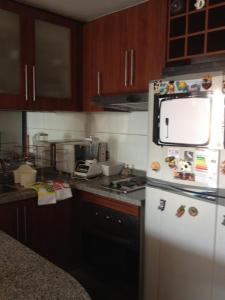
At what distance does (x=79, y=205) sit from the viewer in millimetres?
2205

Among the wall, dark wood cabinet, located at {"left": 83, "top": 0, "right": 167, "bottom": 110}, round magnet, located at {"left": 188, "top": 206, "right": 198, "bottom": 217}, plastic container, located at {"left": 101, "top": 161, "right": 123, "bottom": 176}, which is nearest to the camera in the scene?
round magnet, located at {"left": 188, "top": 206, "right": 198, "bottom": 217}

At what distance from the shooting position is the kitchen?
1761mm

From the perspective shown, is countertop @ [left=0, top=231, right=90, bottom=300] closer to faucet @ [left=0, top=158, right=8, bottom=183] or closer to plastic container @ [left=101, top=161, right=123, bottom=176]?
faucet @ [left=0, top=158, right=8, bottom=183]

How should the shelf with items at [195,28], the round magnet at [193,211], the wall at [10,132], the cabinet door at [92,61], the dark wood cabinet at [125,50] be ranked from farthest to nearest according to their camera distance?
the wall at [10,132]
the cabinet door at [92,61]
the dark wood cabinet at [125,50]
the shelf with items at [195,28]
the round magnet at [193,211]

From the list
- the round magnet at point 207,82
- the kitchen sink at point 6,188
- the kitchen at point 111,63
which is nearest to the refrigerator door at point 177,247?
the kitchen at point 111,63

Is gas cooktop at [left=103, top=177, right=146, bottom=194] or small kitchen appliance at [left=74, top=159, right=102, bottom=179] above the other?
small kitchen appliance at [left=74, top=159, right=102, bottom=179]

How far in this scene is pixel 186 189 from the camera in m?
1.47

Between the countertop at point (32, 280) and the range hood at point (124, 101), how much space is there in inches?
45.5

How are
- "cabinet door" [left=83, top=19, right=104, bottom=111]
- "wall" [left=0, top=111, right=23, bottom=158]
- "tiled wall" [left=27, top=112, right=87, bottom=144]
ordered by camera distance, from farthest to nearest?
"tiled wall" [left=27, top=112, right=87, bottom=144]
"wall" [left=0, top=111, right=23, bottom=158]
"cabinet door" [left=83, top=19, right=104, bottom=111]

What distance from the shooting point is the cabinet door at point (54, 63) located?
2146 millimetres

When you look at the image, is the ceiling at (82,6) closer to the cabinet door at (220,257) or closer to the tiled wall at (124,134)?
the tiled wall at (124,134)

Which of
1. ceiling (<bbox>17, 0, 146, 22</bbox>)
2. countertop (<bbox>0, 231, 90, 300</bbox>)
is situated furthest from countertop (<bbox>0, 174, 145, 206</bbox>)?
ceiling (<bbox>17, 0, 146, 22</bbox>)

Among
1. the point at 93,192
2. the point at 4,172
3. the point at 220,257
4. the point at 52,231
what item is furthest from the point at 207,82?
the point at 4,172

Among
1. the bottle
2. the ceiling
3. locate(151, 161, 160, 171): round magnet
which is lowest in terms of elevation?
the bottle
